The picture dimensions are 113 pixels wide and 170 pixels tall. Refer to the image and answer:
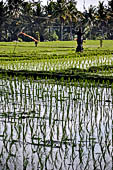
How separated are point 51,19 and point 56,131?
128 feet

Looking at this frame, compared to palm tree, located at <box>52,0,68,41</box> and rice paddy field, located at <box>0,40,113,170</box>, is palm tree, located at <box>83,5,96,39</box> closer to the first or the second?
palm tree, located at <box>52,0,68,41</box>

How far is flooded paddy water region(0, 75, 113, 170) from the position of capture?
4008 mm

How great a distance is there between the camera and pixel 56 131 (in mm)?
5090

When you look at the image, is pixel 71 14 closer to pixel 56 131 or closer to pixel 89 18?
pixel 89 18

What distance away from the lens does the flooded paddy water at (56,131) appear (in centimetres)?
401

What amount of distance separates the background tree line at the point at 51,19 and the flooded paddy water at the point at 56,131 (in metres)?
33.2

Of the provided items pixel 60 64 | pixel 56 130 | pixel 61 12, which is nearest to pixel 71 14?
pixel 61 12

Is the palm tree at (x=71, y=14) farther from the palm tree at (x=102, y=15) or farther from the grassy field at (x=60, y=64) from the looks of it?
the grassy field at (x=60, y=64)

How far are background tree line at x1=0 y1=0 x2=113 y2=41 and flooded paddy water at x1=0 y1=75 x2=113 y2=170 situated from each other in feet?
109

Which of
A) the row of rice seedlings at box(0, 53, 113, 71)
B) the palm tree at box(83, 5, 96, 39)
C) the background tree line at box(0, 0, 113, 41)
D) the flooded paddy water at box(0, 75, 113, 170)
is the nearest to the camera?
the flooded paddy water at box(0, 75, 113, 170)

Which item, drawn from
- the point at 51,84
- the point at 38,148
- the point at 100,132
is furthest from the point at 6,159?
the point at 51,84

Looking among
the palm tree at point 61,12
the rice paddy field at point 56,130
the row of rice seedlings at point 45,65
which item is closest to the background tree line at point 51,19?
the palm tree at point 61,12

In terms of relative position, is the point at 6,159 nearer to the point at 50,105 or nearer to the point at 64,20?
the point at 50,105


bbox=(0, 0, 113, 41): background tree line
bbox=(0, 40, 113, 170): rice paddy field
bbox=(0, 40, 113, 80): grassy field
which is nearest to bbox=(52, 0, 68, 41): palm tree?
bbox=(0, 0, 113, 41): background tree line
